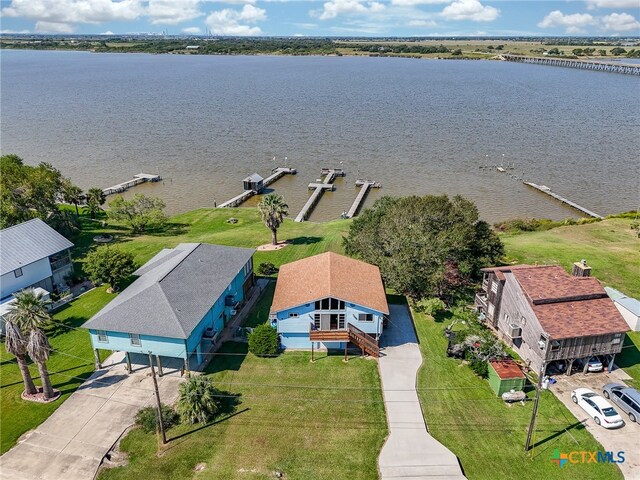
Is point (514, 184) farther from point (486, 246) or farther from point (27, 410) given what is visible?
point (27, 410)

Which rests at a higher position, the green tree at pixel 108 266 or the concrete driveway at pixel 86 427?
the green tree at pixel 108 266

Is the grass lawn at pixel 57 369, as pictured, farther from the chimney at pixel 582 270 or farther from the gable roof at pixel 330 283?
the chimney at pixel 582 270

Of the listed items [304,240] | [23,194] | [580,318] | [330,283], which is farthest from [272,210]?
[580,318]

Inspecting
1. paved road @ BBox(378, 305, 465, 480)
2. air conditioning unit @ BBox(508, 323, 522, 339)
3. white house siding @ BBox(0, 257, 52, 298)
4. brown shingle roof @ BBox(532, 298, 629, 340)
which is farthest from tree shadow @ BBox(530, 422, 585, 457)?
white house siding @ BBox(0, 257, 52, 298)

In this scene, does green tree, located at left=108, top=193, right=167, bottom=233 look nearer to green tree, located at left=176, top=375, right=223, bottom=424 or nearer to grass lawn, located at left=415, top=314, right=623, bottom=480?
green tree, located at left=176, top=375, right=223, bottom=424

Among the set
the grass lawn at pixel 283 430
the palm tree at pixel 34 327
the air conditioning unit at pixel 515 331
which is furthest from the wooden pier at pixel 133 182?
the air conditioning unit at pixel 515 331

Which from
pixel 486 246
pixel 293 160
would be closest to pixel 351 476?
pixel 486 246

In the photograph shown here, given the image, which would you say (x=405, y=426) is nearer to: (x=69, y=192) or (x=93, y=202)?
(x=69, y=192)
